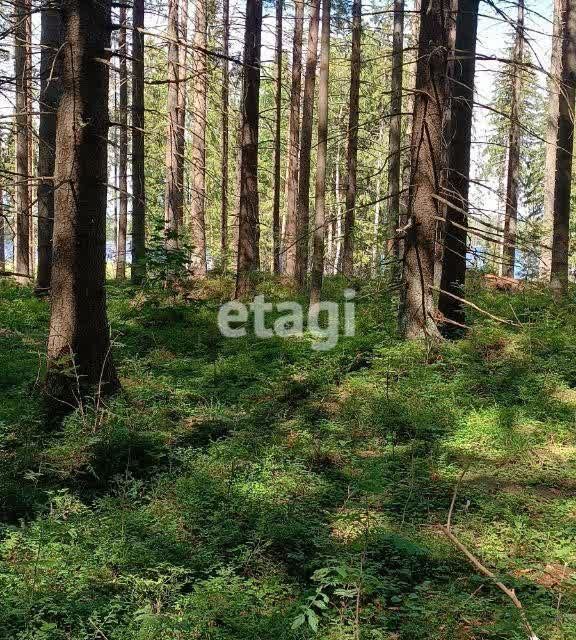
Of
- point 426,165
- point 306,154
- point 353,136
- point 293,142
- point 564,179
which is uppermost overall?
point 293,142

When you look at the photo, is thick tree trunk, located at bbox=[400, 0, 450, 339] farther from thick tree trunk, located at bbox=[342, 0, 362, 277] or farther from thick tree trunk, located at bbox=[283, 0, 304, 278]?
thick tree trunk, located at bbox=[283, 0, 304, 278]

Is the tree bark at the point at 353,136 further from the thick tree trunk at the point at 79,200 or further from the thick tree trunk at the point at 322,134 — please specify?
the thick tree trunk at the point at 79,200

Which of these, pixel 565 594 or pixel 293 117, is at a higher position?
pixel 293 117

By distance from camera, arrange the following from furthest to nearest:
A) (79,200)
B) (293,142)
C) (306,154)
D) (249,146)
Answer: (293,142) → (306,154) → (249,146) → (79,200)

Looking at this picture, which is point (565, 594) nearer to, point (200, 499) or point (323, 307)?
point (200, 499)

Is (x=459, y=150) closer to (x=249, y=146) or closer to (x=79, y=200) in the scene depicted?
(x=249, y=146)

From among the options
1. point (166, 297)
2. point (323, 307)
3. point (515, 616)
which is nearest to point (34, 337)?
point (166, 297)

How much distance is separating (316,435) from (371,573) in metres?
2.51

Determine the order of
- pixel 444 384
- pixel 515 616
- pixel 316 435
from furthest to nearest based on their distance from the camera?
1. pixel 444 384
2. pixel 316 435
3. pixel 515 616

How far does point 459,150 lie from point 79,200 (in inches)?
228

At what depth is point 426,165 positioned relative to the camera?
7.91 metres

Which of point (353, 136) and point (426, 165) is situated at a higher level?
point (353, 136)

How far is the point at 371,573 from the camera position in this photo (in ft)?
12.7

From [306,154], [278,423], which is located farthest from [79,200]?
[306,154]
